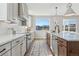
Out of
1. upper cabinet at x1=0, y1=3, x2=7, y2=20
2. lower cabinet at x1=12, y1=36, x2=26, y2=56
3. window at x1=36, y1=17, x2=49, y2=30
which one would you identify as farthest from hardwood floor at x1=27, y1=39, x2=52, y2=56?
window at x1=36, y1=17, x2=49, y2=30

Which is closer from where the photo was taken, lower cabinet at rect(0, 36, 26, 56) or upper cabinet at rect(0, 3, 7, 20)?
lower cabinet at rect(0, 36, 26, 56)

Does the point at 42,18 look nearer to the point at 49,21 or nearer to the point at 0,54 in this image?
the point at 49,21

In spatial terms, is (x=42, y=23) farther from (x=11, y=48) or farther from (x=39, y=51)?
(x=11, y=48)

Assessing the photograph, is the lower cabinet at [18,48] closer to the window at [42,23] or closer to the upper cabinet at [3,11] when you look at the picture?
the upper cabinet at [3,11]

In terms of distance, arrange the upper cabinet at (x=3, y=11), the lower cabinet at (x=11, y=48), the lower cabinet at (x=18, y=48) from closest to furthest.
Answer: the lower cabinet at (x=11, y=48)
the lower cabinet at (x=18, y=48)
the upper cabinet at (x=3, y=11)

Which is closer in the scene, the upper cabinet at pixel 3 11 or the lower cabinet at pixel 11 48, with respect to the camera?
the lower cabinet at pixel 11 48

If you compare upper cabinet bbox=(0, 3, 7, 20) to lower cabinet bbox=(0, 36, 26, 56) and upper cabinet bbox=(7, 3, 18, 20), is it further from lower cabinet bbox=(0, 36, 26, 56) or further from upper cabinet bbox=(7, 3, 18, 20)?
lower cabinet bbox=(0, 36, 26, 56)

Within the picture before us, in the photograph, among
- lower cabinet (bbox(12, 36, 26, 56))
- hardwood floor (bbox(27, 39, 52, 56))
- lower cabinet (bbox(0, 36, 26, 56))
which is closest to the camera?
lower cabinet (bbox(0, 36, 26, 56))

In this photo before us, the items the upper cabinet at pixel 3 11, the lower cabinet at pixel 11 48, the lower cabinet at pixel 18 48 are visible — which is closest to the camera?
the lower cabinet at pixel 11 48

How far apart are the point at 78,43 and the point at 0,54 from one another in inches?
56.8

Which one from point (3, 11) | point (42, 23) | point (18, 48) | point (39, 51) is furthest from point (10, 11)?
point (42, 23)

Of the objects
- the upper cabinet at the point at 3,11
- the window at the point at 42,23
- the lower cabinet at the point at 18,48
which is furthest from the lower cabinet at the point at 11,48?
the window at the point at 42,23

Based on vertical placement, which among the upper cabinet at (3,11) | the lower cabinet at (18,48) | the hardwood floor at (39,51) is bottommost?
the hardwood floor at (39,51)

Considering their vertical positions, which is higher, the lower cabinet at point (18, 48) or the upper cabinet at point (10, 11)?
the upper cabinet at point (10, 11)
